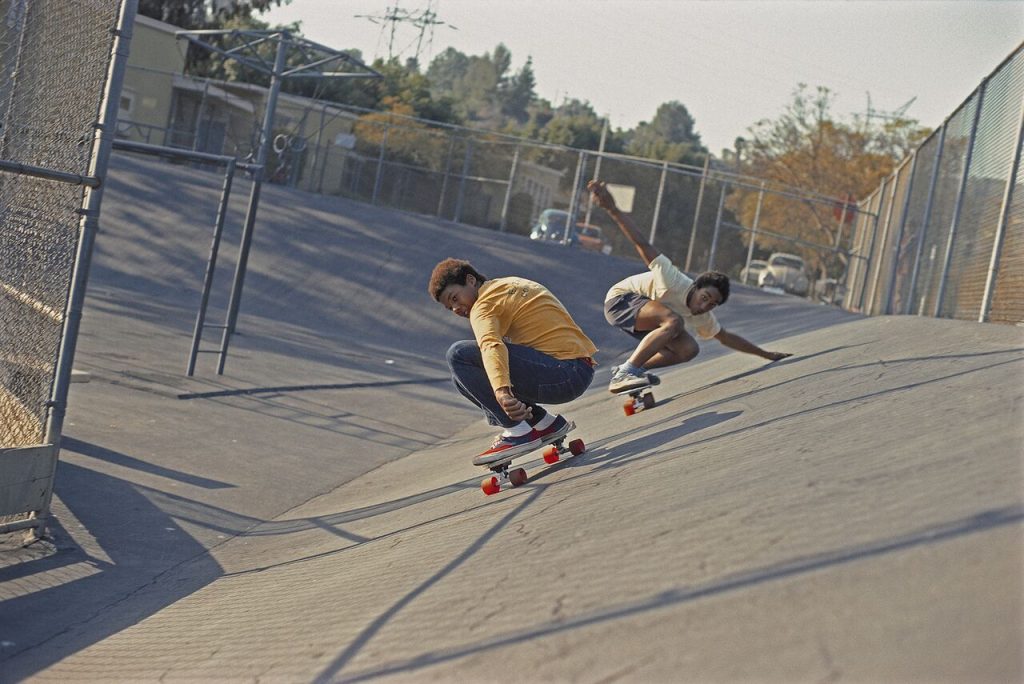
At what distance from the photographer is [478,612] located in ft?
11.4

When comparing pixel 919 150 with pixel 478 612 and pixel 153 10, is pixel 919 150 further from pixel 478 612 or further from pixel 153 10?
pixel 153 10

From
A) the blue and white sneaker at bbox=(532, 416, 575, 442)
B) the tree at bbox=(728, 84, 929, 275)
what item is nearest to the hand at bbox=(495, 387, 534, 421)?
the blue and white sneaker at bbox=(532, 416, 575, 442)

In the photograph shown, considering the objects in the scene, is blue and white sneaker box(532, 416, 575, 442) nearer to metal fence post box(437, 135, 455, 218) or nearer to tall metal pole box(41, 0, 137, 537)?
tall metal pole box(41, 0, 137, 537)

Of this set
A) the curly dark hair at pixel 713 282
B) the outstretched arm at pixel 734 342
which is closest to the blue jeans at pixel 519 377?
the curly dark hair at pixel 713 282

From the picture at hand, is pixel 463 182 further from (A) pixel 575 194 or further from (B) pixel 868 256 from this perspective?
(B) pixel 868 256

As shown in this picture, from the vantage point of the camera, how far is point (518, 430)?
593 cm

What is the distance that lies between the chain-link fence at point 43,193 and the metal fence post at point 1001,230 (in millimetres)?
7038

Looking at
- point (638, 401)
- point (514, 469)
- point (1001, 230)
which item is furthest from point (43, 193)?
point (1001, 230)

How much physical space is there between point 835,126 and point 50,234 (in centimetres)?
4742

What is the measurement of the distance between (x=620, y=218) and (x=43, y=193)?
12.1 ft

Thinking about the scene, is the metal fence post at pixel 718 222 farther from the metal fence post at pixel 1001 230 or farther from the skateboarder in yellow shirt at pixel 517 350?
the skateboarder in yellow shirt at pixel 517 350

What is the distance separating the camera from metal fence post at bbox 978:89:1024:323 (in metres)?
9.08

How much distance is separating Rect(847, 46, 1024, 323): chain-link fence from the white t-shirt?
2327mm

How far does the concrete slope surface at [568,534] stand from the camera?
271 cm
